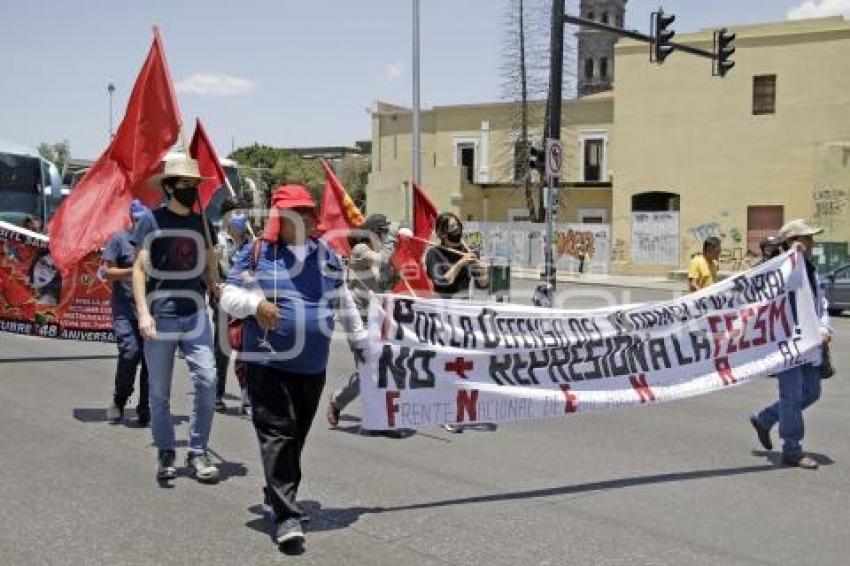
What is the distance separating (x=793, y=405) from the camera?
6980mm

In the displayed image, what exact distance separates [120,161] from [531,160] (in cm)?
1317

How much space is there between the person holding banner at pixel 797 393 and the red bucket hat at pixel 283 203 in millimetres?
3798

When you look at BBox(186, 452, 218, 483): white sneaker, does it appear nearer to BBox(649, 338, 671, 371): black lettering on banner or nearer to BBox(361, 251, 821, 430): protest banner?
BBox(361, 251, 821, 430): protest banner

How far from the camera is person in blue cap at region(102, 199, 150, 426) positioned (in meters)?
7.84

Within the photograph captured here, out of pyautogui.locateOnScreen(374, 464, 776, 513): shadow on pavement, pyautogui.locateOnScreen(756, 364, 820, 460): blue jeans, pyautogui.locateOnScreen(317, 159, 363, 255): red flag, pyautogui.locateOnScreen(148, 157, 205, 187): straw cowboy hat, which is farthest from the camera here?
pyautogui.locateOnScreen(317, 159, 363, 255): red flag

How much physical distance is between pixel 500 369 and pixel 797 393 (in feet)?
7.34

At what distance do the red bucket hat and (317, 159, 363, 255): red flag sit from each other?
5060 mm

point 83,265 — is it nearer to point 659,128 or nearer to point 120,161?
point 120,161

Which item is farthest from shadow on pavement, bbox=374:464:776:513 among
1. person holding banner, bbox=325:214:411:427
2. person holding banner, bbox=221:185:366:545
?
person holding banner, bbox=325:214:411:427

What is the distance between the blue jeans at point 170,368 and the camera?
6.27 meters

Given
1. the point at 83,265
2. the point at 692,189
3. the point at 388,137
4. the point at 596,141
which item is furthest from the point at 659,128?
the point at 83,265

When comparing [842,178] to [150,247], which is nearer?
[150,247]

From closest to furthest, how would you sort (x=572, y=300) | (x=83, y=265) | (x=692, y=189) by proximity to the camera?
(x=83, y=265) → (x=572, y=300) → (x=692, y=189)

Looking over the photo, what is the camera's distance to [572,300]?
26562 mm
